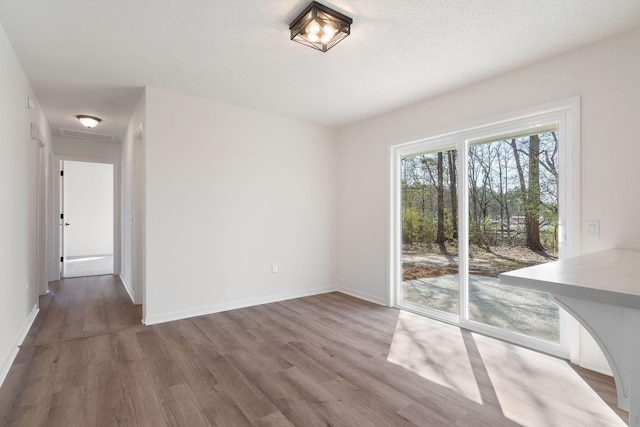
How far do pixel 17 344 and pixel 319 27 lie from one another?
3468mm

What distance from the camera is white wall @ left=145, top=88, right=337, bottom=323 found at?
3340 millimetres

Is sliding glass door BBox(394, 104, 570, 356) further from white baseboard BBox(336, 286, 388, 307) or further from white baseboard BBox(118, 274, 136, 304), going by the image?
white baseboard BBox(118, 274, 136, 304)

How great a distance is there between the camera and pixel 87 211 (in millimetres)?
8375

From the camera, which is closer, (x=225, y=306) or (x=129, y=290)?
(x=225, y=306)

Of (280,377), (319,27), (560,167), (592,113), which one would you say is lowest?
(280,377)

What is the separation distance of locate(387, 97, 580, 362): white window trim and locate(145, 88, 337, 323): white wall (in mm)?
Result: 1396

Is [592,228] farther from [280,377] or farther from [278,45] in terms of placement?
[278,45]

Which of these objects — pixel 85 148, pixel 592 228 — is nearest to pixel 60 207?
pixel 85 148

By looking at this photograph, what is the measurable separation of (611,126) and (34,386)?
4354mm

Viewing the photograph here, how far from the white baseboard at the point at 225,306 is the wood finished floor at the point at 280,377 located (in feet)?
0.35

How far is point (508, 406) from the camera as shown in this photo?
1873mm

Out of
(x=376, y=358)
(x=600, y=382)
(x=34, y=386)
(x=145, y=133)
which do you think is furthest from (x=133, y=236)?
(x=600, y=382)

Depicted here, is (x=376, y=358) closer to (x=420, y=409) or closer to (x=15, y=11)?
(x=420, y=409)

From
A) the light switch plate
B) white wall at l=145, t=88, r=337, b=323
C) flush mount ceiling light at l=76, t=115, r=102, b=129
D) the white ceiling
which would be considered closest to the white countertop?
the light switch plate
